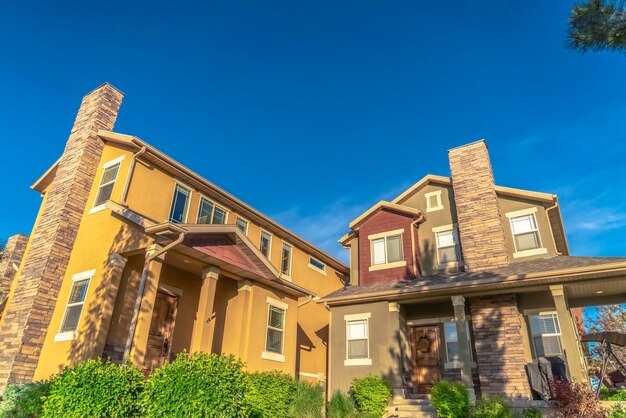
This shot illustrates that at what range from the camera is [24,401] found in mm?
9156

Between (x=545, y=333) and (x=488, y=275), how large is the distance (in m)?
2.41

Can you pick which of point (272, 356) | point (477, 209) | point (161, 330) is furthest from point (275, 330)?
point (477, 209)

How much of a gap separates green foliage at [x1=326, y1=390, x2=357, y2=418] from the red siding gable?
508 centimetres

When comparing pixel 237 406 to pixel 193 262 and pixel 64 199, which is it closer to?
pixel 193 262

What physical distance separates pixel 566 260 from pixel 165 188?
1303cm

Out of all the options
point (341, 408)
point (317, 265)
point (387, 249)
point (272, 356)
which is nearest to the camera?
point (341, 408)

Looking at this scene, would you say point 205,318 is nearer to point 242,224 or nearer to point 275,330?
point 275,330

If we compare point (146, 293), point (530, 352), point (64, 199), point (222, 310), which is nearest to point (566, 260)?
point (530, 352)

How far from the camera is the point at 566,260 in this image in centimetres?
1251

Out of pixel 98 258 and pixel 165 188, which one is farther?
pixel 165 188

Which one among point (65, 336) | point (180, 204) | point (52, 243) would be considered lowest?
point (65, 336)

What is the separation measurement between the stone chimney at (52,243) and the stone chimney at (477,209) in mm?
13216

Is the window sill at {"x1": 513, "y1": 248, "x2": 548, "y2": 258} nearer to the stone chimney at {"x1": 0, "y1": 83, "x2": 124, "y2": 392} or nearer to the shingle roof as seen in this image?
the shingle roof

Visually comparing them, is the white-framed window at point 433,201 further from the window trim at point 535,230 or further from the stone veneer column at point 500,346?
the stone veneer column at point 500,346
